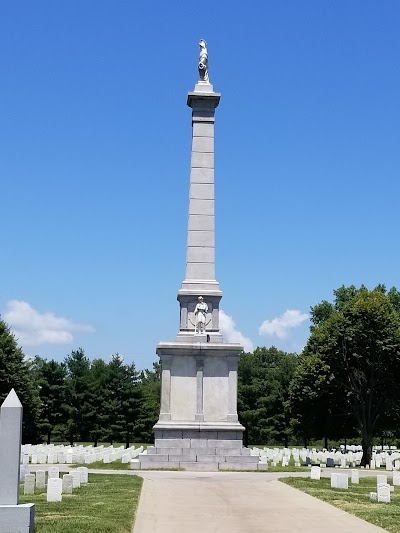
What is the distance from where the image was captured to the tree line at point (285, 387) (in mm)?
45062

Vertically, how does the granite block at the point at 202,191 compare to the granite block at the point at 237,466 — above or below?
above

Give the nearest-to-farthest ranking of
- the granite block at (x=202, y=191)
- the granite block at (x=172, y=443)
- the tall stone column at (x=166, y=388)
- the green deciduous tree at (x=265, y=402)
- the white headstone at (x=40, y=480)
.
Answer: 1. the white headstone at (x=40, y=480)
2. the granite block at (x=172, y=443)
3. the tall stone column at (x=166, y=388)
4. the granite block at (x=202, y=191)
5. the green deciduous tree at (x=265, y=402)

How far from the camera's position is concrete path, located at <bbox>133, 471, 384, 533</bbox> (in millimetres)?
13609

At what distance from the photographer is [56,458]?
38938 millimetres

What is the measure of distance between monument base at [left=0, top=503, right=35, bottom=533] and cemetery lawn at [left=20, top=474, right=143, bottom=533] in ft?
2.58

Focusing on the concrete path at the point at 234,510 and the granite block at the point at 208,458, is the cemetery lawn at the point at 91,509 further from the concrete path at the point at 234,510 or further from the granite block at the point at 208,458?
the granite block at the point at 208,458

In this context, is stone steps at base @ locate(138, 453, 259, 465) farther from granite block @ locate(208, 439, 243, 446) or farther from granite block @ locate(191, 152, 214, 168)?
granite block @ locate(191, 152, 214, 168)

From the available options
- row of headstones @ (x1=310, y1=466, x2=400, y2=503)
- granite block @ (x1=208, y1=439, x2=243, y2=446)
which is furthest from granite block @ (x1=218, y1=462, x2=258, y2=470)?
row of headstones @ (x1=310, y1=466, x2=400, y2=503)

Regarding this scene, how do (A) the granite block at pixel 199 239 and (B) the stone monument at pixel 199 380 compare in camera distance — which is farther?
(A) the granite block at pixel 199 239

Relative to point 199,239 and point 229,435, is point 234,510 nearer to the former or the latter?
point 229,435

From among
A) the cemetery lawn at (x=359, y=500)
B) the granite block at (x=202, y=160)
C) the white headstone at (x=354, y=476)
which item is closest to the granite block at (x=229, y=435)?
the cemetery lawn at (x=359, y=500)

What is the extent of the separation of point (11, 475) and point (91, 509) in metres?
4.55

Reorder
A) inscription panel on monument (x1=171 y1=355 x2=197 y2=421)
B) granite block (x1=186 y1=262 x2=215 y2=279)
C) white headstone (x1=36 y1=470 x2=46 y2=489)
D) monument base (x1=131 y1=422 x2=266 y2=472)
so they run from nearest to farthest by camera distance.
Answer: white headstone (x1=36 y1=470 x2=46 y2=489)
monument base (x1=131 y1=422 x2=266 y2=472)
inscription panel on monument (x1=171 y1=355 x2=197 y2=421)
granite block (x1=186 y1=262 x2=215 y2=279)

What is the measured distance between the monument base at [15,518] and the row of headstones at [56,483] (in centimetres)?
597
